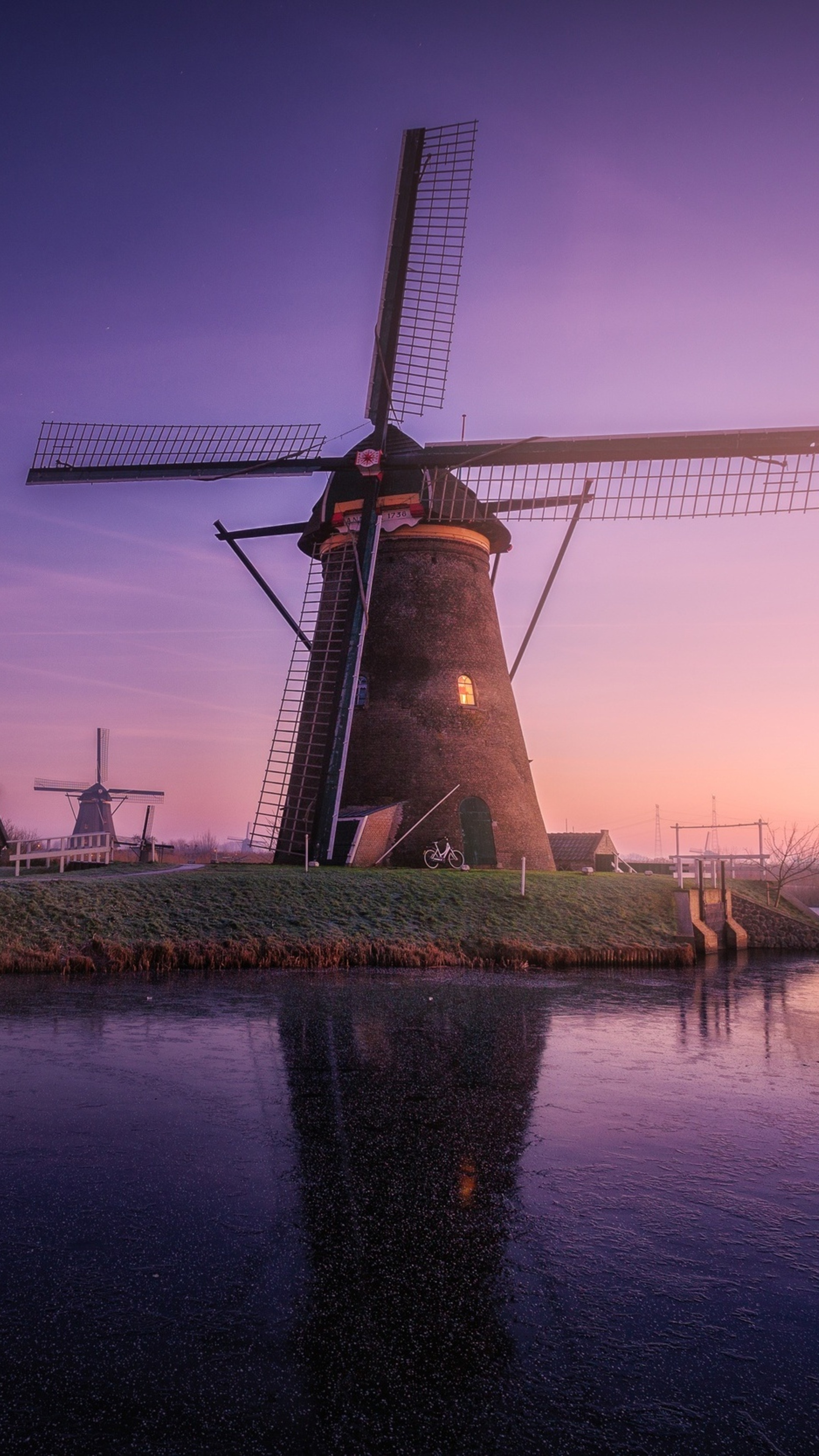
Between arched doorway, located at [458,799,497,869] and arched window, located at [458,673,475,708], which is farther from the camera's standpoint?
arched doorway, located at [458,799,497,869]

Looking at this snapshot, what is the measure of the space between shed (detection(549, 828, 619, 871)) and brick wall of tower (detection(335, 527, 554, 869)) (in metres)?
18.9

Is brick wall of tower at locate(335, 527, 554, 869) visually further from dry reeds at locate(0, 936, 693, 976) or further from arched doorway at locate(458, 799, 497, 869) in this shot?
dry reeds at locate(0, 936, 693, 976)

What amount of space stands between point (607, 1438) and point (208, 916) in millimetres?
13582

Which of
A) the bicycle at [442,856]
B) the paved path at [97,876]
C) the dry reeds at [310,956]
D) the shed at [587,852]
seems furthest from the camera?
the shed at [587,852]

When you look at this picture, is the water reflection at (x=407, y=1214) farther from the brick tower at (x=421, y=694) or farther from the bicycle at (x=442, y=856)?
the brick tower at (x=421, y=694)

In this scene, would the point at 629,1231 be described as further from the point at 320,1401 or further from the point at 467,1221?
the point at 320,1401

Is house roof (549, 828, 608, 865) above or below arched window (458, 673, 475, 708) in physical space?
below

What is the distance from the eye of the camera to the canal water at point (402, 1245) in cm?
330

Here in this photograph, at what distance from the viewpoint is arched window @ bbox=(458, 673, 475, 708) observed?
21.9 meters

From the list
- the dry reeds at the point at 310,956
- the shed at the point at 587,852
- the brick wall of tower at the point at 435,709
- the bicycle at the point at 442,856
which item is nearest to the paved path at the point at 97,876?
the dry reeds at the point at 310,956

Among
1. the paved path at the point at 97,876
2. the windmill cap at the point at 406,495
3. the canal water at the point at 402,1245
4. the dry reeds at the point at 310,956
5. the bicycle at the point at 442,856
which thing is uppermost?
the windmill cap at the point at 406,495

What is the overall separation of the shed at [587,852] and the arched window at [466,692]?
20.2 metres

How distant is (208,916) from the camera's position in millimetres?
16047

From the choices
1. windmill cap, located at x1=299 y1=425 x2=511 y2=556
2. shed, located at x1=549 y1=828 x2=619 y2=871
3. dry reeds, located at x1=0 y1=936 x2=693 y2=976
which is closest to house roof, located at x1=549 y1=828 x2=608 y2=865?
shed, located at x1=549 y1=828 x2=619 y2=871
